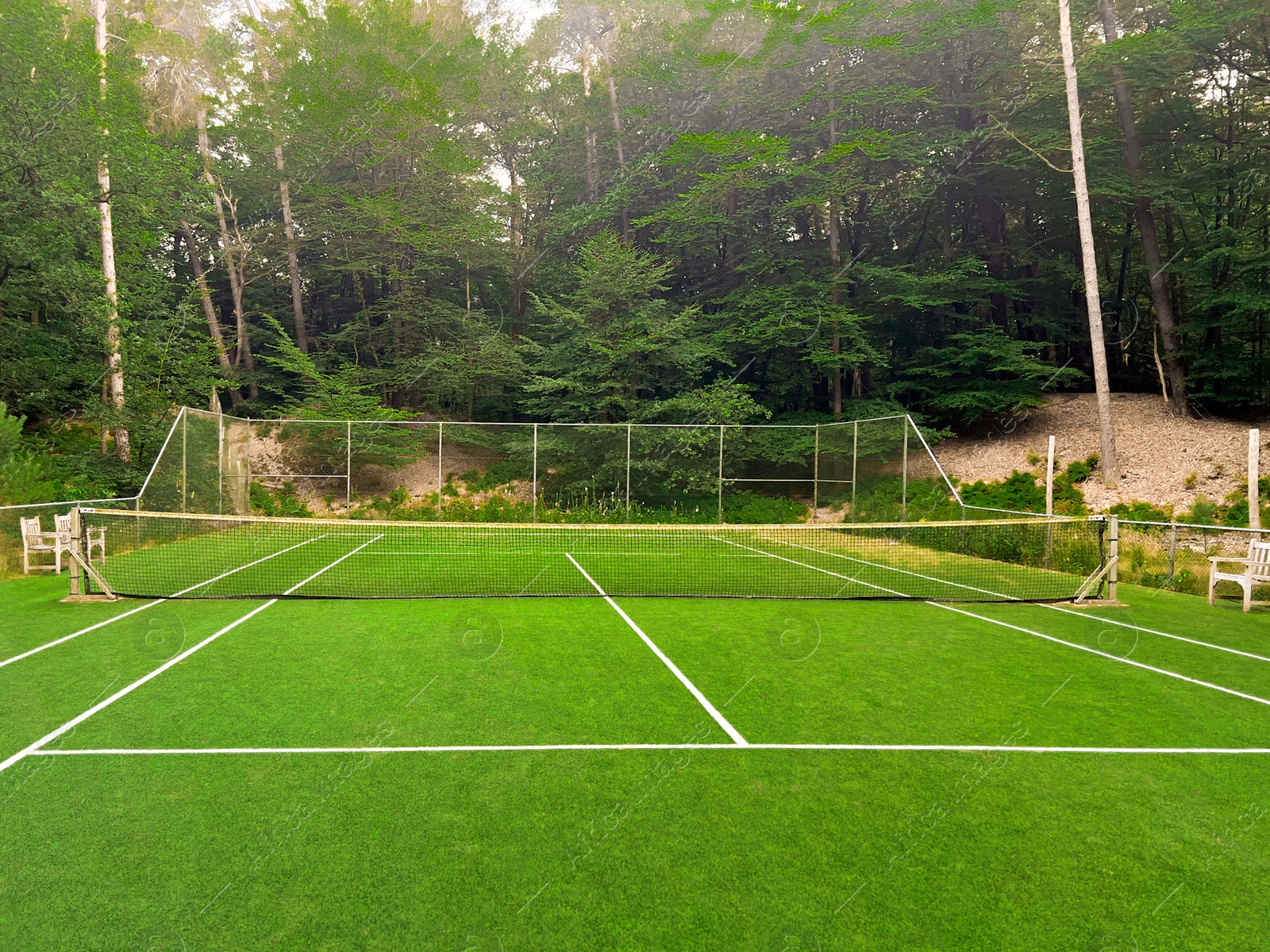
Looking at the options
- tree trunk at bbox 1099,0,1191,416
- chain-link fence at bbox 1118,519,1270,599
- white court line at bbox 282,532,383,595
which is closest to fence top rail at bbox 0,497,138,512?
white court line at bbox 282,532,383,595

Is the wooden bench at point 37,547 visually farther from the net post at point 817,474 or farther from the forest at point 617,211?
the net post at point 817,474

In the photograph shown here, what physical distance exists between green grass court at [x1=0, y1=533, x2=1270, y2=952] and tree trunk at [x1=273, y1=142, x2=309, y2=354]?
71.5 ft

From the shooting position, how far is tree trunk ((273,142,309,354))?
86.9 ft

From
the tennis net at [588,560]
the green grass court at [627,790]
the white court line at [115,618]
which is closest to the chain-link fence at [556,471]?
the tennis net at [588,560]

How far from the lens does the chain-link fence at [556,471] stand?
19.5 m

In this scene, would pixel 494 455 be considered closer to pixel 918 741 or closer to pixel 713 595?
pixel 713 595

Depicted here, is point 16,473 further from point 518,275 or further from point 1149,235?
point 1149,235

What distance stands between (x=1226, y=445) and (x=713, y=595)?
14.5 metres

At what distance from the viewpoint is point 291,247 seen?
88.2 ft

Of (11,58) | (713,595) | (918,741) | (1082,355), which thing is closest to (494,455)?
(713,595)

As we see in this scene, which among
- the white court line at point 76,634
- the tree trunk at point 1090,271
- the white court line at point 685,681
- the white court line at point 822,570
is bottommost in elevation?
the white court line at point 822,570

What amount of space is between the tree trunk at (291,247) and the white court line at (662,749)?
24.6 meters

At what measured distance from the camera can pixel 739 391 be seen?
71.8ft

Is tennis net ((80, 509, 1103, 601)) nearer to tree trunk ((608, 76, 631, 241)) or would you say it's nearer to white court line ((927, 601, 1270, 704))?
white court line ((927, 601, 1270, 704))
